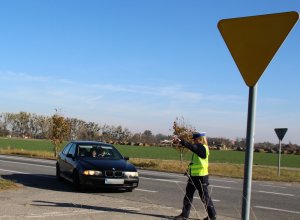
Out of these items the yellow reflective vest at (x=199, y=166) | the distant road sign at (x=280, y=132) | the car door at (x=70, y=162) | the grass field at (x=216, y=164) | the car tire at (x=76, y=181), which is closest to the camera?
the yellow reflective vest at (x=199, y=166)

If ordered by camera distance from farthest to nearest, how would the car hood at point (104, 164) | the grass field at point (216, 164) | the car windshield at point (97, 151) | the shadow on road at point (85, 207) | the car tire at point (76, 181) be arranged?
the grass field at point (216, 164) → the car windshield at point (97, 151) → the car tire at point (76, 181) → the car hood at point (104, 164) → the shadow on road at point (85, 207)

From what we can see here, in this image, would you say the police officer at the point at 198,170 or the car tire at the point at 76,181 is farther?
the car tire at the point at 76,181

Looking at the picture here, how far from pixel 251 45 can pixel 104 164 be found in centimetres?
979

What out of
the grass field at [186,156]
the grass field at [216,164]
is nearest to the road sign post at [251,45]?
the grass field at [216,164]

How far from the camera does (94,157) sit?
14.3m

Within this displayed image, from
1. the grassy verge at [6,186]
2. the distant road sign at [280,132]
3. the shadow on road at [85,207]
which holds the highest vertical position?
the distant road sign at [280,132]

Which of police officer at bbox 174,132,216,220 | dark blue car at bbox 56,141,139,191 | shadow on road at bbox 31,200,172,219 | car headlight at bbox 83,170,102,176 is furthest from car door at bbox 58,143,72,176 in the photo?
police officer at bbox 174,132,216,220

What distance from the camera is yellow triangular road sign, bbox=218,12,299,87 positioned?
3895 millimetres

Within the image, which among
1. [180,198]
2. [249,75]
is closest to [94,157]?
[180,198]

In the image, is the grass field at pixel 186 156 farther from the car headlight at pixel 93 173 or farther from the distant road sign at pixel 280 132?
the car headlight at pixel 93 173

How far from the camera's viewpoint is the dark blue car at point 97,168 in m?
13.0

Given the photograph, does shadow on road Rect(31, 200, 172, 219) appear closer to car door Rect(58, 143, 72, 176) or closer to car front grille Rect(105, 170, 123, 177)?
car front grille Rect(105, 170, 123, 177)

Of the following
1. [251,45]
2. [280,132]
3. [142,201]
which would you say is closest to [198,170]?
[142,201]

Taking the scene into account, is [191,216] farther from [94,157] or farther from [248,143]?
[248,143]
